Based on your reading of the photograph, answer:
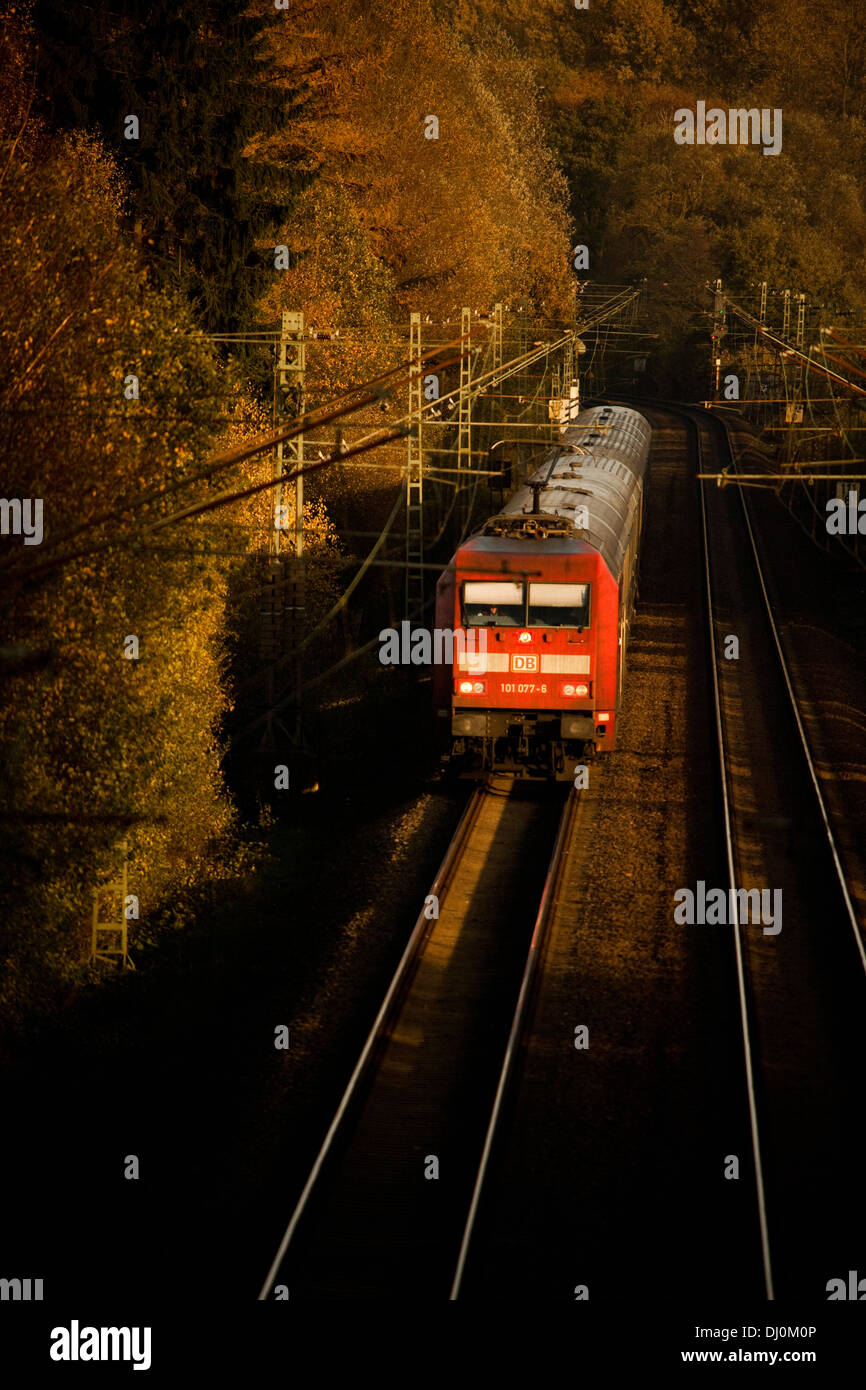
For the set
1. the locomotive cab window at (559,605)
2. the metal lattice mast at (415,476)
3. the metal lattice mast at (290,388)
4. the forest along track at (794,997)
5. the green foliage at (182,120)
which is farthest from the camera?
the green foliage at (182,120)

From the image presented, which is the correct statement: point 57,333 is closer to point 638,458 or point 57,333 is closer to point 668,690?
point 668,690

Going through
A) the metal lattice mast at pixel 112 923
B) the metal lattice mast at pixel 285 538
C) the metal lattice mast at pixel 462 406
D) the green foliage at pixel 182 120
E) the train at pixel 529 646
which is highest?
the green foliage at pixel 182 120

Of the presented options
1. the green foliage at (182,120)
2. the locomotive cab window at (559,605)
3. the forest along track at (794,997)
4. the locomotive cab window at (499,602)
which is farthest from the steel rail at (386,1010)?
the green foliage at (182,120)

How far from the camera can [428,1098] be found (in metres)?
11.5

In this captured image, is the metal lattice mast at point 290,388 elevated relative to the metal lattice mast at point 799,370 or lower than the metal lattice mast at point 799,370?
lower

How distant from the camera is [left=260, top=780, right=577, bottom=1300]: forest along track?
931cm

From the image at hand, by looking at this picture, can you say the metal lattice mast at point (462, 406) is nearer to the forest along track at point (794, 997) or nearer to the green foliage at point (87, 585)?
the green foliage at point (87, 585)

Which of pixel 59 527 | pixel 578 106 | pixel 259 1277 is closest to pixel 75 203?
pixel 59 527

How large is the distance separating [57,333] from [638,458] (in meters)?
18.6

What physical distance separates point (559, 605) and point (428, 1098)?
780 cm

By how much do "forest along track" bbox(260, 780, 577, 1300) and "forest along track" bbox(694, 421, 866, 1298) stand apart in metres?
1.99

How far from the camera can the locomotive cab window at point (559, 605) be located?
1778cm

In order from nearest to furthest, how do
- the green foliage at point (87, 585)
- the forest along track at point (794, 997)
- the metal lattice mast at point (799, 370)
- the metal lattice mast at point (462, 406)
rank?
the forest along track at point (794, 997) < the green foliage at point (87, 585) < the metal lattice mast at point (462, 406) < the metal lattice mast at point (799, 370)

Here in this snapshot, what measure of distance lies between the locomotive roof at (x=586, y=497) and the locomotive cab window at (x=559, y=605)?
0.67 meters
